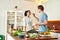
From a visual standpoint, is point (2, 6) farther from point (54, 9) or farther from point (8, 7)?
point (54, 9)

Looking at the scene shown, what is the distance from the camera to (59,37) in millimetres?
2996

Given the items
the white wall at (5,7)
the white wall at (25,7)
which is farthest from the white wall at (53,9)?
the white wall at (5,7)

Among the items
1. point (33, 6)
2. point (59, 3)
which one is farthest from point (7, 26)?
point (59, 3)

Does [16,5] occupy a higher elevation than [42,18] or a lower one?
higher

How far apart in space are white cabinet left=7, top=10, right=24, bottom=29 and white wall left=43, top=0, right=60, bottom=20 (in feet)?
3.82

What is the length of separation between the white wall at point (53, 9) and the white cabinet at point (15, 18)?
1.16 m

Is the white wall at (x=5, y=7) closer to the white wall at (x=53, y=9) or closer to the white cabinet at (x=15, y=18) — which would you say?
the white cabinet at (x=15, y=18)

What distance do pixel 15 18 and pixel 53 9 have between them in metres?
1.64

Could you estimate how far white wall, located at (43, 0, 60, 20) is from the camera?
6398 mm

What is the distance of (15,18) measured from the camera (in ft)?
21.1

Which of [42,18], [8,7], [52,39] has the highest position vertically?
[8,7]

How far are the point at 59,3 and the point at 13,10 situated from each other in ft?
6.18

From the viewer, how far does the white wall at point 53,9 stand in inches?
252

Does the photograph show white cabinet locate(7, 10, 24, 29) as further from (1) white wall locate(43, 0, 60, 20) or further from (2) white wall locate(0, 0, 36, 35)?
(1) white wall locate(43, 0, 60, 20)
